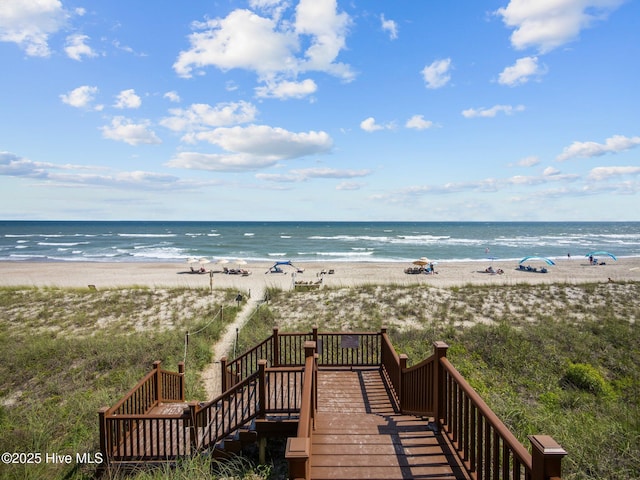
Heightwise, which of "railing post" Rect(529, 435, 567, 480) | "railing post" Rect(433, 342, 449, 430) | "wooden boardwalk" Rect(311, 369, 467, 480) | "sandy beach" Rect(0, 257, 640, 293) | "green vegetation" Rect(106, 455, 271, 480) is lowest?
"sandy beach" Rect(0, 257, 640, 293)

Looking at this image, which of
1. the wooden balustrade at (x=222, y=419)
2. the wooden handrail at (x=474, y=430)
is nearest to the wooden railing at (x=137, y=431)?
the wooden balustrade at (x=222, y=419)

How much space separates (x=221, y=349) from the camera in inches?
514

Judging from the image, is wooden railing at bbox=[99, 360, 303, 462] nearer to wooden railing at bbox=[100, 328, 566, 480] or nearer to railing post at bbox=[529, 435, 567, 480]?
wooden railing at bbox=[100, 328, 566, 480]

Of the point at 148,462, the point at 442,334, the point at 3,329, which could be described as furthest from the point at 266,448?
the point at 3,329

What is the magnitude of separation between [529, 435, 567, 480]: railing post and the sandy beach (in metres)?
26.1

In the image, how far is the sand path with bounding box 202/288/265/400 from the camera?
34.1 feet

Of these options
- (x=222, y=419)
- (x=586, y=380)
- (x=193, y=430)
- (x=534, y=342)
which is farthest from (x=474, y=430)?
(x=534, y=342)

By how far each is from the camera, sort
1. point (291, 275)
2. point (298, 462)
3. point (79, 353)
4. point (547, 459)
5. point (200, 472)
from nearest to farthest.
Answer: point (547, 459), point (298, 462), point (200, 472), point (79, 353), point (291, 275)

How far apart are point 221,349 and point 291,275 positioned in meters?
22.1

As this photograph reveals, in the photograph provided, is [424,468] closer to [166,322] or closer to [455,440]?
[455,440]

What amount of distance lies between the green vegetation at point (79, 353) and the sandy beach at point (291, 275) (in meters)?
9.82

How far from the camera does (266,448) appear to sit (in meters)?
6.45

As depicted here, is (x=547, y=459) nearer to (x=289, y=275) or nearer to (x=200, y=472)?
(x=200, y=472)

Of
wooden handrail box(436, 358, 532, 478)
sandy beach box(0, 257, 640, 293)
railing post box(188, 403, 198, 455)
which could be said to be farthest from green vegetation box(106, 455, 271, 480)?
sandy beach box(0, 257, 640, 293)
